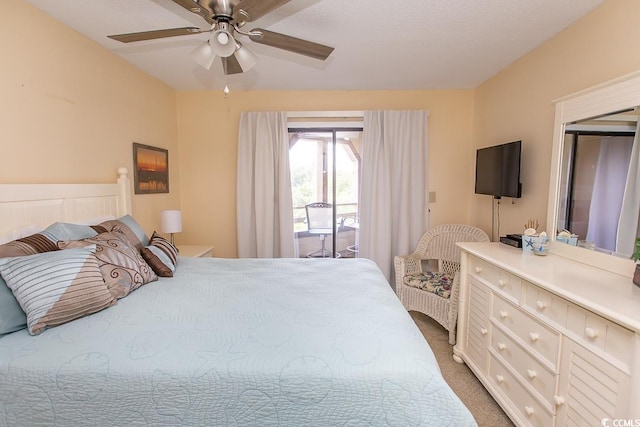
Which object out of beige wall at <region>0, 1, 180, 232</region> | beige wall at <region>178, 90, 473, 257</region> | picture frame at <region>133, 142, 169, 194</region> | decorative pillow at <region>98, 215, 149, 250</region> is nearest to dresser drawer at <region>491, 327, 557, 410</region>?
beige wall at <region>178, 90, 473, 257</region>

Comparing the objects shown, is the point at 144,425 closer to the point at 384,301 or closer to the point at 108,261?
the point at 108,261

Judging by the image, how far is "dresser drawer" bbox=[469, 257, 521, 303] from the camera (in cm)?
177

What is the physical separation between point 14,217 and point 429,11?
2.74m

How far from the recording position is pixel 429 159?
11.6ft

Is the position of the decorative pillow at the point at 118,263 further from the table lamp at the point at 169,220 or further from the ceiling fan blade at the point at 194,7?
the ceiling fan blade at the point at 194,7

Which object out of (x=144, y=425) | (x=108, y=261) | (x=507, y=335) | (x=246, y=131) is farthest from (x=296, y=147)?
(x=144, y=425)

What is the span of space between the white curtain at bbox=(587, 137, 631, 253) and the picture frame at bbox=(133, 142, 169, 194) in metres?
3.54

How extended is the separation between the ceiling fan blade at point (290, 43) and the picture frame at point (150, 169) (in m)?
1.89

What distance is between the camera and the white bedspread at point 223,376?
104cm

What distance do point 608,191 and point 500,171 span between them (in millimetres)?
1014

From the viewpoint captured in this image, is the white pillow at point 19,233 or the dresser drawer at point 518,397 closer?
the dresser drawer at point 518,397

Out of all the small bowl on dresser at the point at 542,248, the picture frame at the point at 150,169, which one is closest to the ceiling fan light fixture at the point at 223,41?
the picture frame at the point at 150,169

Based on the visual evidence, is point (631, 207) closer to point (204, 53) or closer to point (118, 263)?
point (204, 53)

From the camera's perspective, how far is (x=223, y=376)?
106cm
